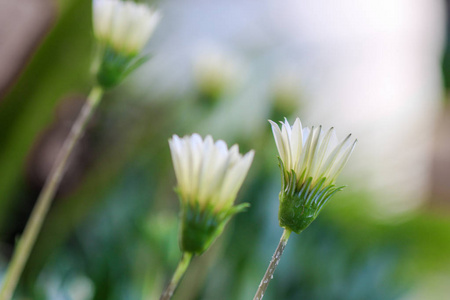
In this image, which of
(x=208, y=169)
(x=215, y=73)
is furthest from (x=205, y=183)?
(x=215, y=73)

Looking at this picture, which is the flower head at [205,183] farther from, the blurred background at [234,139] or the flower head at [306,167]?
the blurred background at [234,139]

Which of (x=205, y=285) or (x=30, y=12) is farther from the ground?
(x=30, y=12)

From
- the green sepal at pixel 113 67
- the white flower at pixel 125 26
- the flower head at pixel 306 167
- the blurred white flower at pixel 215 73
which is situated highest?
the blurred white flower at pixel 215 73

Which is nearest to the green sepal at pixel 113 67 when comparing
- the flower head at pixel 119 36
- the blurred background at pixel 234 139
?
the flower head at pixel 119 36

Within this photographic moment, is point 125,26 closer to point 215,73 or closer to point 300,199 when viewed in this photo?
point 300,199

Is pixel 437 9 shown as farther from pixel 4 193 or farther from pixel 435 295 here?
pixel 4 193

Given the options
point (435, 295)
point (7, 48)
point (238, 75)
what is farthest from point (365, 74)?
point (7, 48)

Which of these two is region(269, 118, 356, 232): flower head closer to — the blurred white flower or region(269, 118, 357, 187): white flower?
region(269, 118, 357, 187): white flower
